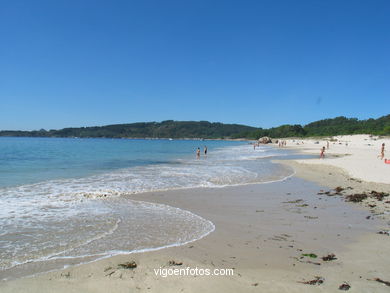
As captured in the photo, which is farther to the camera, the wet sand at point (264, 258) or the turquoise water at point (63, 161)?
the turquoise water at point (63, 161)

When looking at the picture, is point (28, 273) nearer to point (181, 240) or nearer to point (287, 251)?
point (181, 240)

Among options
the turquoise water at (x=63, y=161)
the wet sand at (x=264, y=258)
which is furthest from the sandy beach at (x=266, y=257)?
the turquoise water at (x=63, y=161)

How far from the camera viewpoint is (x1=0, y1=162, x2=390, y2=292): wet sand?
421 centimetres

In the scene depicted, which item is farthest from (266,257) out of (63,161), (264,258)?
(63,161)

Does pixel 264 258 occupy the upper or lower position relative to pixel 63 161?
upper

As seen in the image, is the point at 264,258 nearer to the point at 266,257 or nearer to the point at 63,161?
the point at 266,257

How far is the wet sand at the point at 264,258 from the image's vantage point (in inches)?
166

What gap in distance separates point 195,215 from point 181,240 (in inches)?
93.5

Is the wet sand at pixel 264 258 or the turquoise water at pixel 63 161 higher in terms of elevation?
the wet sand at pixel 264 258

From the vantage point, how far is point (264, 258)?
5.24 metres

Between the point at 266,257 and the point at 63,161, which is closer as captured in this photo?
the point at 266,257

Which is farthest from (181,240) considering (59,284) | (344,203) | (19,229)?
(344,203)

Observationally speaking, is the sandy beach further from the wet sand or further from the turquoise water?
the turquoise water

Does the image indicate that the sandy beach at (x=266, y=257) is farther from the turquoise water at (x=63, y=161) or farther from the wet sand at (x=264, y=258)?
the turquoise water at (x=63, y=161)
